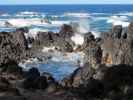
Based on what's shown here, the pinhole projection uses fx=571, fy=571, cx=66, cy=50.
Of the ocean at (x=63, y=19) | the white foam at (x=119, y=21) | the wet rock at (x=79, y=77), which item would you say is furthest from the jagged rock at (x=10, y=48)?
the white foam at (x=119, y=21)

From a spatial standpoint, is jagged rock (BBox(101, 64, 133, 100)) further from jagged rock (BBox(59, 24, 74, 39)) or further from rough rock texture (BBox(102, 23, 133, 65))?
jagged rock (BBox(59, 24, 74, 39))

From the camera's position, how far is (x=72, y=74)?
24.7 metres

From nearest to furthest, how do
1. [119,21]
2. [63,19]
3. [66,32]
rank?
[66,32], [119,21], [63,19]

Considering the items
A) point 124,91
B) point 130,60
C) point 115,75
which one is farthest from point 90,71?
point 124,91

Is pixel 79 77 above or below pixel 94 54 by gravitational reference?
above

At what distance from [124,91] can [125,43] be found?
1544 centimetres

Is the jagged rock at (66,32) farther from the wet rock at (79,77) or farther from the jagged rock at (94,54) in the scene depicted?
the wet rock at (79,77)

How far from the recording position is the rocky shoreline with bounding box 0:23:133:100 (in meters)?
15.3

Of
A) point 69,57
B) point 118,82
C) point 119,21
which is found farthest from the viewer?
point 119,21

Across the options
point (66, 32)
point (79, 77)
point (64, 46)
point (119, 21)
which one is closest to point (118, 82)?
point (79, 77)

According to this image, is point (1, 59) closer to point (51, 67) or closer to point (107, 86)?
point (51, 67)

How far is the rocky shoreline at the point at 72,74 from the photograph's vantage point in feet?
50.2

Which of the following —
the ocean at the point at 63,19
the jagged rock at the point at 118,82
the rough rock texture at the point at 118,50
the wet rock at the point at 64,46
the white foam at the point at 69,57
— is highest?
the jagged rock at the point at 118,82

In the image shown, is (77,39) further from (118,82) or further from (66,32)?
(118,82)
